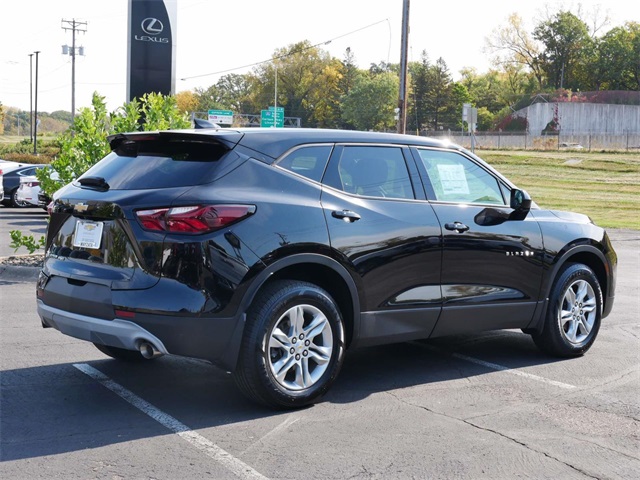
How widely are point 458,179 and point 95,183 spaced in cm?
276

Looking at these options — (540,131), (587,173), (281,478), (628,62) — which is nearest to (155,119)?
(281,478)

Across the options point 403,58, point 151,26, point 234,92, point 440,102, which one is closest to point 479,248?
point 151,26

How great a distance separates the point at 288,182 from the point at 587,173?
4771cm

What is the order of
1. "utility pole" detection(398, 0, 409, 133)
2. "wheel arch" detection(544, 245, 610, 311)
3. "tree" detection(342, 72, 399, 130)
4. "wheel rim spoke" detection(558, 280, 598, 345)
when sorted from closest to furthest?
"wheel arch" detection(544, 245, 610, 311)
"wheel rim spoke" detection(558, 280, 598, 345)
"utility pole" detection(398, 0, 409, 133)
"tree" detection(342, 72, 399, 130)

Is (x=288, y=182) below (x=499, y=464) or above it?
above

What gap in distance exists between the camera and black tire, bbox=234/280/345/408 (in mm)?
4926

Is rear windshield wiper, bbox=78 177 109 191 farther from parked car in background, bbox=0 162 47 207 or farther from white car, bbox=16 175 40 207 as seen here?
parked car in background, bbox=0 162 47 207

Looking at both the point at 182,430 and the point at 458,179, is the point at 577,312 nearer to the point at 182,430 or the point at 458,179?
the point at 458,179

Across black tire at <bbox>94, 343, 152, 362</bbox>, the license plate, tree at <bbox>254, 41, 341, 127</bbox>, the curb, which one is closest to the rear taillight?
the license plate

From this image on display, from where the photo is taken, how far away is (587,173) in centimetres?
4981

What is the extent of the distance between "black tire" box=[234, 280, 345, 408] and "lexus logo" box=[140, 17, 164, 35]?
1595 cm

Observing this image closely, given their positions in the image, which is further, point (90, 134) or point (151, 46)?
point (151, 46)

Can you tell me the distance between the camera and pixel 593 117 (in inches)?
3826

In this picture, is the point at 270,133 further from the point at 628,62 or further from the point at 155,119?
the point at 628,62
